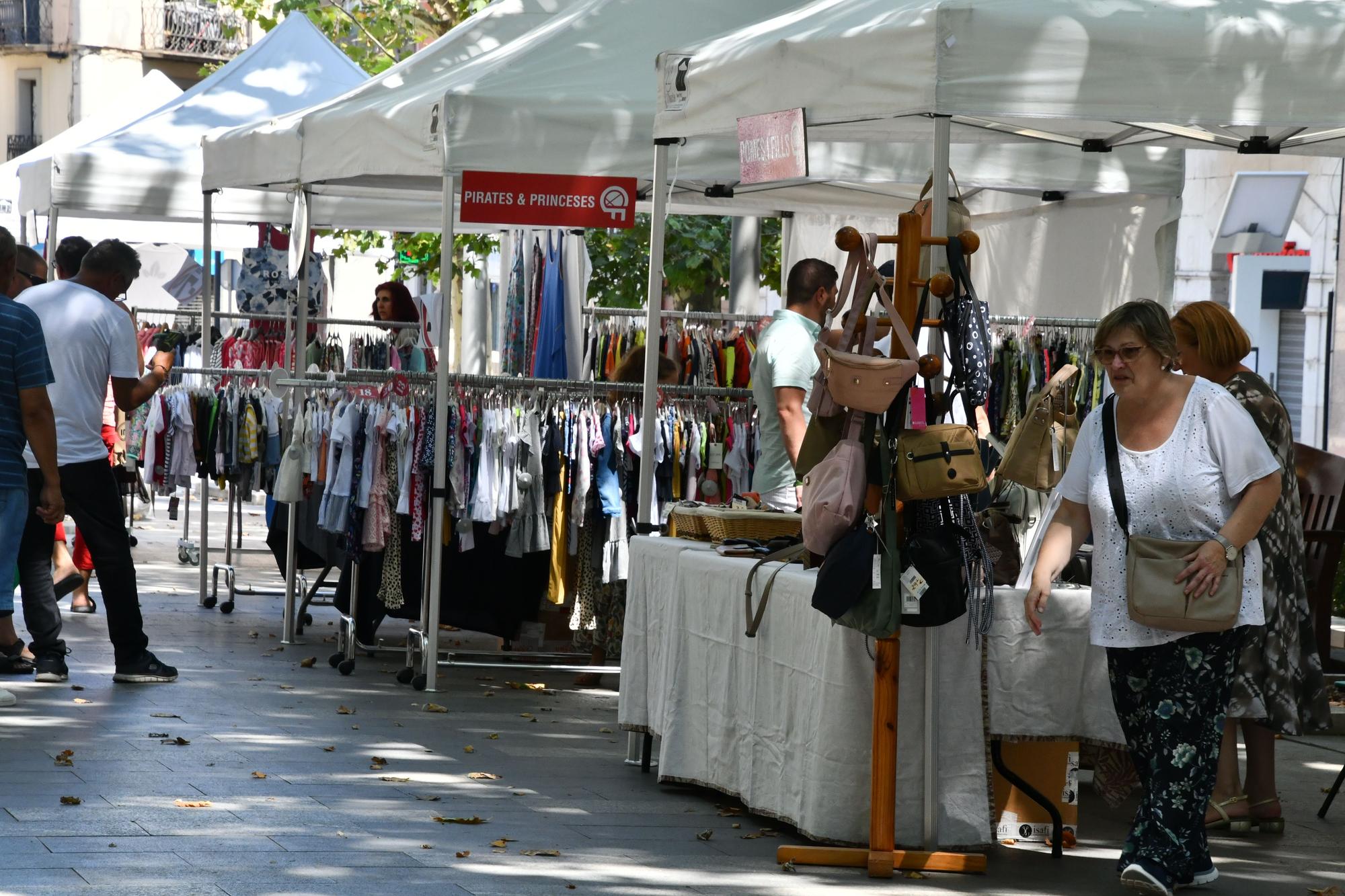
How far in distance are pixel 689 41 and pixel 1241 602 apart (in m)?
5.62

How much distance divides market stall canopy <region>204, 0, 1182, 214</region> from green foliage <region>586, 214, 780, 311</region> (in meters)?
6.89

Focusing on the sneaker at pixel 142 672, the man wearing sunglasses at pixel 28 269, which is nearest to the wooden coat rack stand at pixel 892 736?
the sneaker at pixel 142 672

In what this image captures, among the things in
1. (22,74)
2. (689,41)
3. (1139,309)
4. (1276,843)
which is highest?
(22,74)

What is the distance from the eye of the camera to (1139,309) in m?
5.70

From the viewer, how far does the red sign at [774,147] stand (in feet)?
20.7

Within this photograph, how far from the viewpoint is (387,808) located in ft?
21.9

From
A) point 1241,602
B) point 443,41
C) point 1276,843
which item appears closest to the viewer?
point 1241,602

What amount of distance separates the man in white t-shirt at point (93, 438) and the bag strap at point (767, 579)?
3.74 meters

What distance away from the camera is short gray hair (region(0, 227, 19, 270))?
8.21 meters

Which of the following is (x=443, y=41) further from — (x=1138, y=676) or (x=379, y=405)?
(x=1138, y=676)

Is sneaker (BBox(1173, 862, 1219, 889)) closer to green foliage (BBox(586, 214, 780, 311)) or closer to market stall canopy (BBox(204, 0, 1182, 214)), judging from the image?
market stall canopy (BBox(204, 0, 1182, 214))

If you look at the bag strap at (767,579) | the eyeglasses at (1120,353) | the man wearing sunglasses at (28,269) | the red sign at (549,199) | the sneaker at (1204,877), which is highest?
the red sign at (549,199)

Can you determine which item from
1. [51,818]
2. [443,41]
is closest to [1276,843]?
[51,818]

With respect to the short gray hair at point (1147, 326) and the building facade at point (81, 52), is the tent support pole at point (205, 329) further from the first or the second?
the building facade at point (81, 52)
